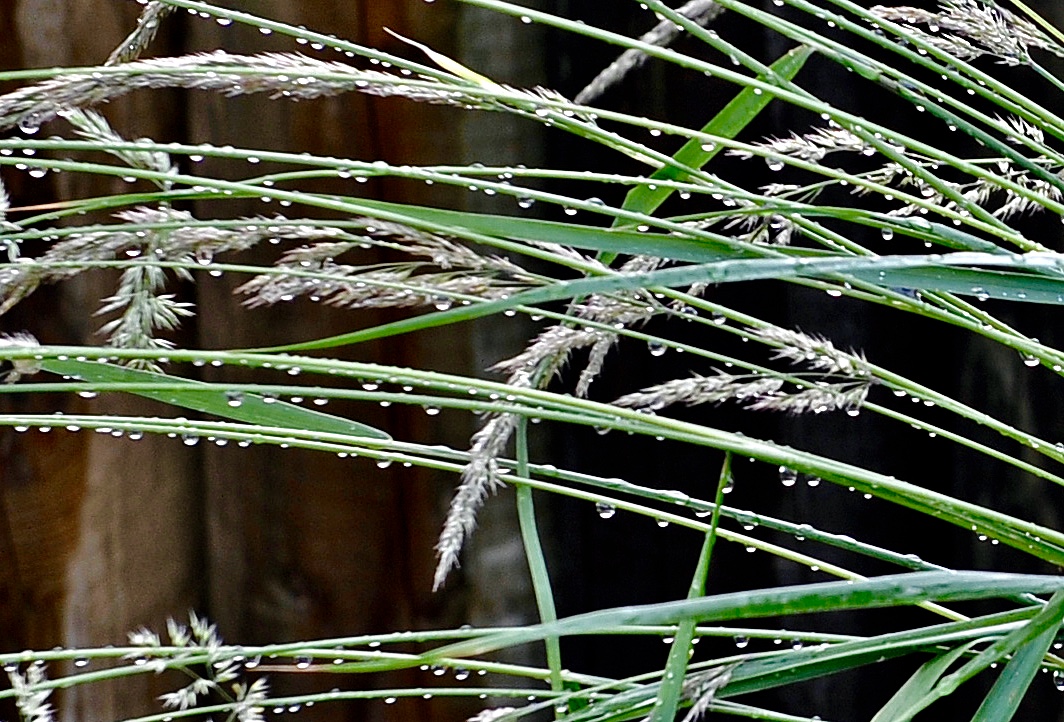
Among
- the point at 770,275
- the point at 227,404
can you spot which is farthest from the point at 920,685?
the point at 227,404

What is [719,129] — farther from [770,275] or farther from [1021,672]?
[1021,672]

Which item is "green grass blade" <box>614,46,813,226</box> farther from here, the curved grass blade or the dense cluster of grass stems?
the curved grass blade

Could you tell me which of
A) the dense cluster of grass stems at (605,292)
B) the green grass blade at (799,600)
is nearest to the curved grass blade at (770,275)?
the dense cluster of grass stems at (605,292)

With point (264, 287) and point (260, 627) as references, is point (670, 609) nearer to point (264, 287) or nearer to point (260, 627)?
point (264, 287)

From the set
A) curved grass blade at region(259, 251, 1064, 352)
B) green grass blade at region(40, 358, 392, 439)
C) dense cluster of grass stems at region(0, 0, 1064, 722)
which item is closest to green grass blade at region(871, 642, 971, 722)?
dense cluster of grass stems at region(0, 0, 1064, 722)

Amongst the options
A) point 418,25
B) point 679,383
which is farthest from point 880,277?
point 418,25

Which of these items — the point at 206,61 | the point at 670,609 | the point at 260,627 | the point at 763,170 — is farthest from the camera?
the point at 260,627
